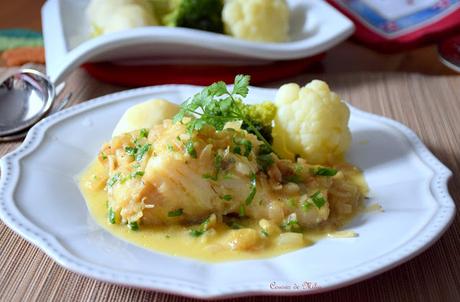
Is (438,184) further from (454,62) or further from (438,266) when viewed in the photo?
(454,62)

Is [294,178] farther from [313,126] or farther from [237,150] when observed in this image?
[313,126]

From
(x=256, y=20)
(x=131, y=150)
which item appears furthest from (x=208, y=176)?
(x=256, y=20)

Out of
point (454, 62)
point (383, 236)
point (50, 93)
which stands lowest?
point (454, 62)

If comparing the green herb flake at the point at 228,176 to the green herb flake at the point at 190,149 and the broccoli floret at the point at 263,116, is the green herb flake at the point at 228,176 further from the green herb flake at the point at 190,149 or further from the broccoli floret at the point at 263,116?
the broccoli floret at the point at 263,116

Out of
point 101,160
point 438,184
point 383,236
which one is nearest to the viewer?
point 383,236

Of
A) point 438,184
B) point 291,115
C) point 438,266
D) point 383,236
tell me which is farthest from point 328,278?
point 291,115

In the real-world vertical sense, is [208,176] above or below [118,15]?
above

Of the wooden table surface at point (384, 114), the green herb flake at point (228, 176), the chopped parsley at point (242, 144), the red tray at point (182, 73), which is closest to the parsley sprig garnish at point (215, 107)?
the chopped parsley at point (242, 144)
